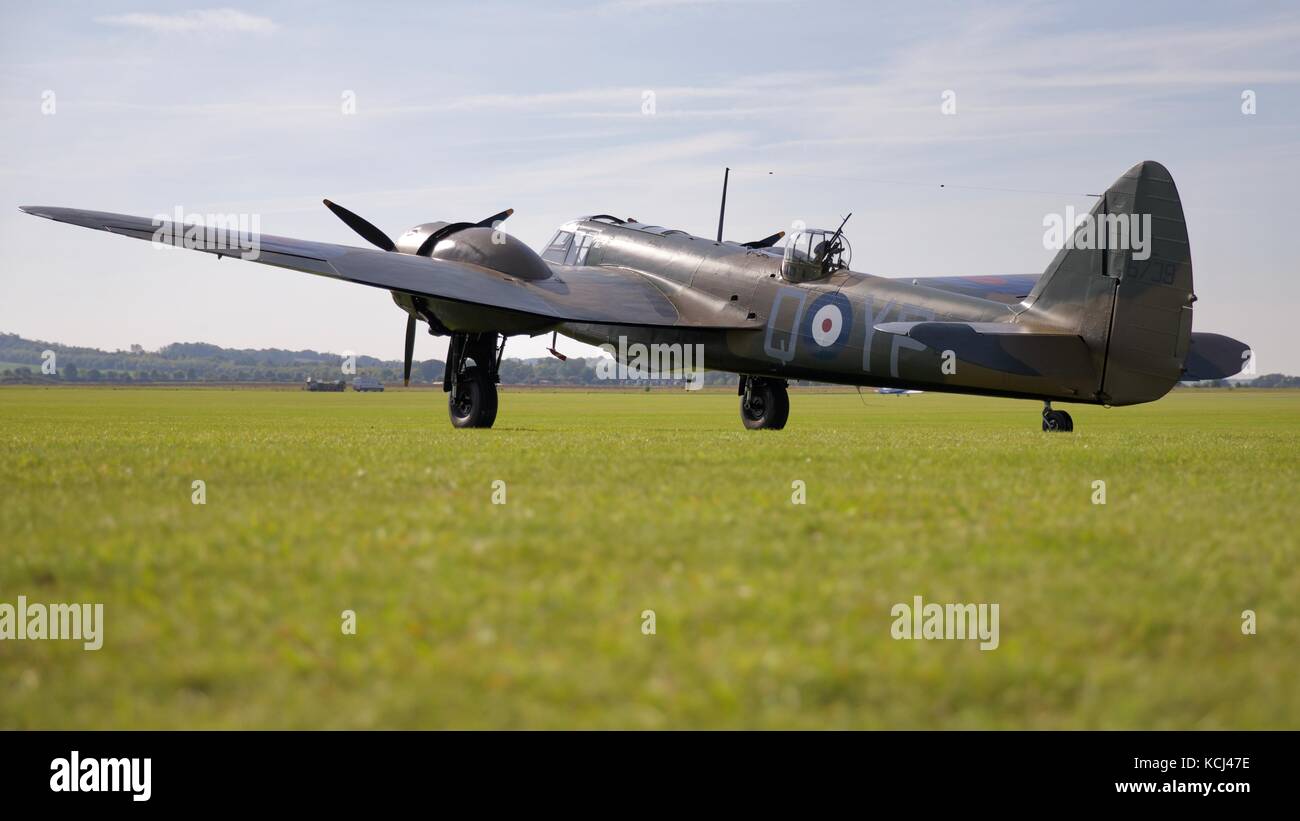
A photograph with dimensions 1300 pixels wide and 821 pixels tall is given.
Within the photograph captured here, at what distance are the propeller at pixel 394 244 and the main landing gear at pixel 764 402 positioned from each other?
6217 mm

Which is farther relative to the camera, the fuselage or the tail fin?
the fuselage

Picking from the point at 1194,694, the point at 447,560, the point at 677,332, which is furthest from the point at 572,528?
the point at 677,332

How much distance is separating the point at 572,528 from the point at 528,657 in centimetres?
299

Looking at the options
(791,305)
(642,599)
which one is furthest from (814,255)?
(642,599)

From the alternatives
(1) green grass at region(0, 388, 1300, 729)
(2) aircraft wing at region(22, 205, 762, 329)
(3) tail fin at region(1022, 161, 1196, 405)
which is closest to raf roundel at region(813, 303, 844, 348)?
(2) aircraft wing at region(22, 205, 762, 329)

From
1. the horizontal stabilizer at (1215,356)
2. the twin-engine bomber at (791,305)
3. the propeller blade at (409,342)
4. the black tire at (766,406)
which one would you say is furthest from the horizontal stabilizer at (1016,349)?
the propeller blade at (409,342)

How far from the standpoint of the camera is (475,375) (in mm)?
22797

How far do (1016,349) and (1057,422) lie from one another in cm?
490

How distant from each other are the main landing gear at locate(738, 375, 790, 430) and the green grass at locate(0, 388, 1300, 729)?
43.5 ft

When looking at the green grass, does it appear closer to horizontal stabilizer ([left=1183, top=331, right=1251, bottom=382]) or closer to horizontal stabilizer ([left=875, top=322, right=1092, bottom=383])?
horizontal stabilizer ([left=875, top=322, right=1092, bottom=383])

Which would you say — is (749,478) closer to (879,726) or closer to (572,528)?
(572,528)

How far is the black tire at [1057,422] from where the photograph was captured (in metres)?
22.5

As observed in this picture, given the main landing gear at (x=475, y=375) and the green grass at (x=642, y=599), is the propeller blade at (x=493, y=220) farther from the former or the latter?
the green grass at (x=642, y=599)

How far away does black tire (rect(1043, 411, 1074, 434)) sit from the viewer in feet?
73.8
